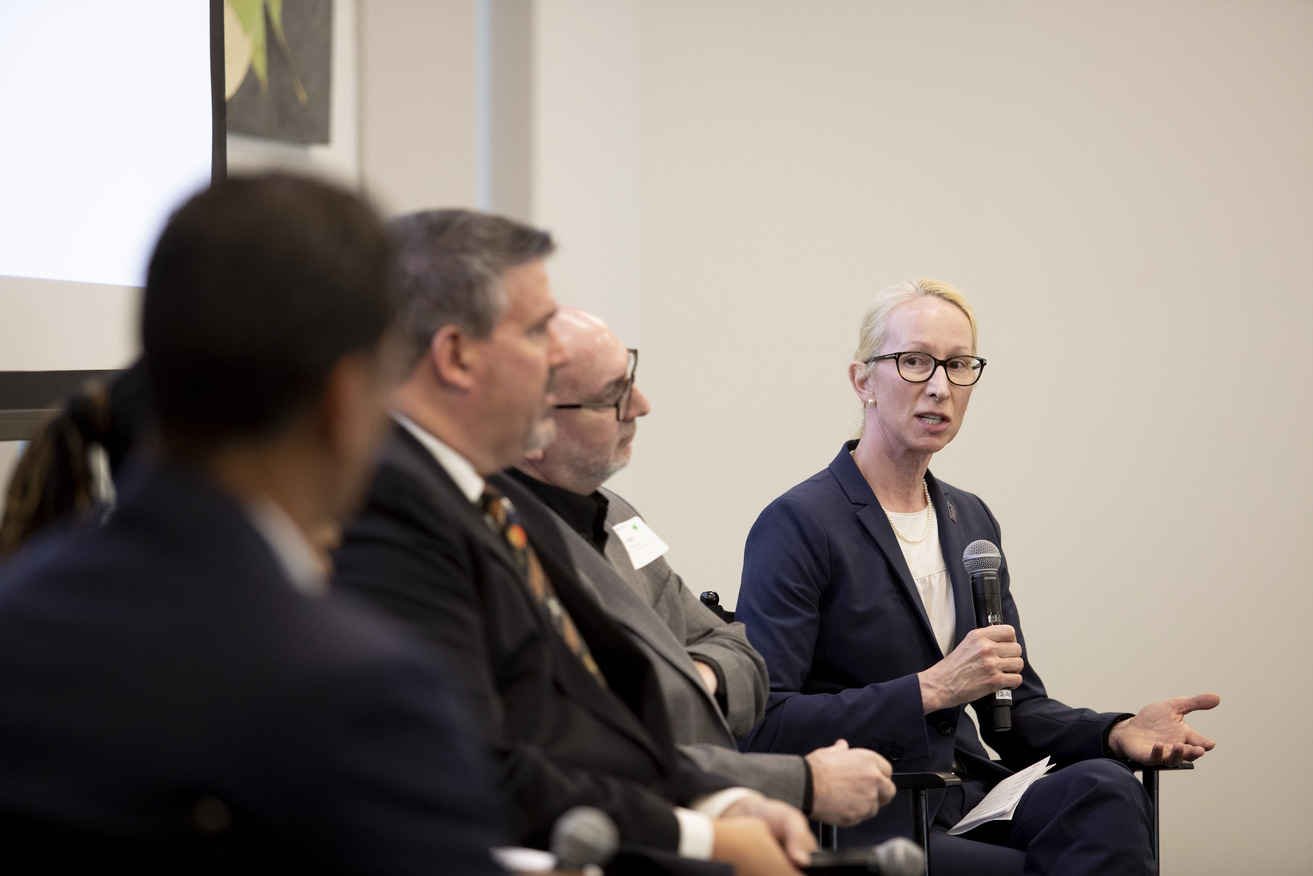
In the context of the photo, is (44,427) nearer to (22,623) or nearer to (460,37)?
(22,623)

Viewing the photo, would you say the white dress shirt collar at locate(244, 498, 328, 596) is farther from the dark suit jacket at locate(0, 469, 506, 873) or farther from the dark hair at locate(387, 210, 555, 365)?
the dark hair at locate(387, 210, 555, 365)

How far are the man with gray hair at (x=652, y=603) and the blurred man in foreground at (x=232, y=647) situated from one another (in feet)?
3.83

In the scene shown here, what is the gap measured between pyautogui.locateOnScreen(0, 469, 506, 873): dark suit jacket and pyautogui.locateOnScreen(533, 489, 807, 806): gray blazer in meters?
1.05

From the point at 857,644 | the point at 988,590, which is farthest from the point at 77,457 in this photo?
the point at 988,590

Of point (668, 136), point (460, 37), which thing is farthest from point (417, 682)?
point (668, 136)

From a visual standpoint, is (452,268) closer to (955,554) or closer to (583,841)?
(583,841)

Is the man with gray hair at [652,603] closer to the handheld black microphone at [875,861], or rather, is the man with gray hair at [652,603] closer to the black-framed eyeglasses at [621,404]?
the black-framed eyeglasses at [621,404]

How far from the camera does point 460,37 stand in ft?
14.0

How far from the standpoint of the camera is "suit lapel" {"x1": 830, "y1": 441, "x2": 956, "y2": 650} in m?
2.68

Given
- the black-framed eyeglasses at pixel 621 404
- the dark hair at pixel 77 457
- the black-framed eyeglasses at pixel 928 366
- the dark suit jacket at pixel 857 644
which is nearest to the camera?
the dark hair at pixel 77 457

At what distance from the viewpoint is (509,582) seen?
4.72 ft

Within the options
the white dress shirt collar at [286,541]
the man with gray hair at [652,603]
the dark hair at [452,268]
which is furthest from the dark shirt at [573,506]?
the white dress shirt collar at [286,541]

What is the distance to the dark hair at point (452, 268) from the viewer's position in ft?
4.99

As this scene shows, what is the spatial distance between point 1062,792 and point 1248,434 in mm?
2606
